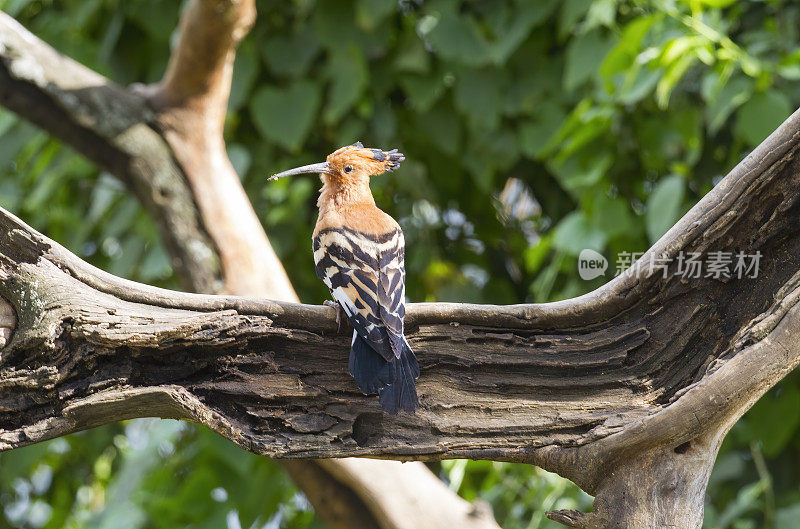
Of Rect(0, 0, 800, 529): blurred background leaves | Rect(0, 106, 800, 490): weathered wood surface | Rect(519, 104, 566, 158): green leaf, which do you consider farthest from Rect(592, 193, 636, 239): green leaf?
Rect(0, 106, 800, 490): weathered wood surface

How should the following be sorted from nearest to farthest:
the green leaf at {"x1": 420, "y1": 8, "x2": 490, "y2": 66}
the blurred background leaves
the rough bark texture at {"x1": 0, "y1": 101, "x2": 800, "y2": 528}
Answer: the rough bark texture at {"x1": 0, "y1": 101, "x2": 800, "y2": 528}
the blurred background leaves
the green leaf at {"x1": 420, "y1": 8, "x2": 490, "y2": 66}

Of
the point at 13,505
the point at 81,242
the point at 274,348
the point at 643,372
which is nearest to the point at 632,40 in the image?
A: the point at 643,372

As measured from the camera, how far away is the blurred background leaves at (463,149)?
9.57 ft

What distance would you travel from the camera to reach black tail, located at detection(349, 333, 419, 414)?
1765 mm

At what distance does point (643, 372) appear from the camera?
187 centimetres

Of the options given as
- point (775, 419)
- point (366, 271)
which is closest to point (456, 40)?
point (366, 271)

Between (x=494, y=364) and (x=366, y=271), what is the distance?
0.39 meters

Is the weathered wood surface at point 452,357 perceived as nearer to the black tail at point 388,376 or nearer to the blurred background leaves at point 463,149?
the black tail at point 388,376

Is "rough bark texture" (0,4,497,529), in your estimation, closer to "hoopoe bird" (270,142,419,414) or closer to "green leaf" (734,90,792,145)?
"hoopoe bird" (270,142,419,414)

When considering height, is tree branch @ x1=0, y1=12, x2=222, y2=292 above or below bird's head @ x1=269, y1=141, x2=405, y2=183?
above

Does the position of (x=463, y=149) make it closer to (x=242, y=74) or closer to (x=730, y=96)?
(x=242, y=74)

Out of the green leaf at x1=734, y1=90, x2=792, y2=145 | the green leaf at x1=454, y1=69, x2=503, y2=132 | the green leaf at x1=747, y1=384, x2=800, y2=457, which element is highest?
the green leaf at x1=454, y1=69, x2=503, y2=132

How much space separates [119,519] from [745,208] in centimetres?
252

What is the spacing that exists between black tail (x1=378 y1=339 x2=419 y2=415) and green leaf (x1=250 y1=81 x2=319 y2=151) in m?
1.64
